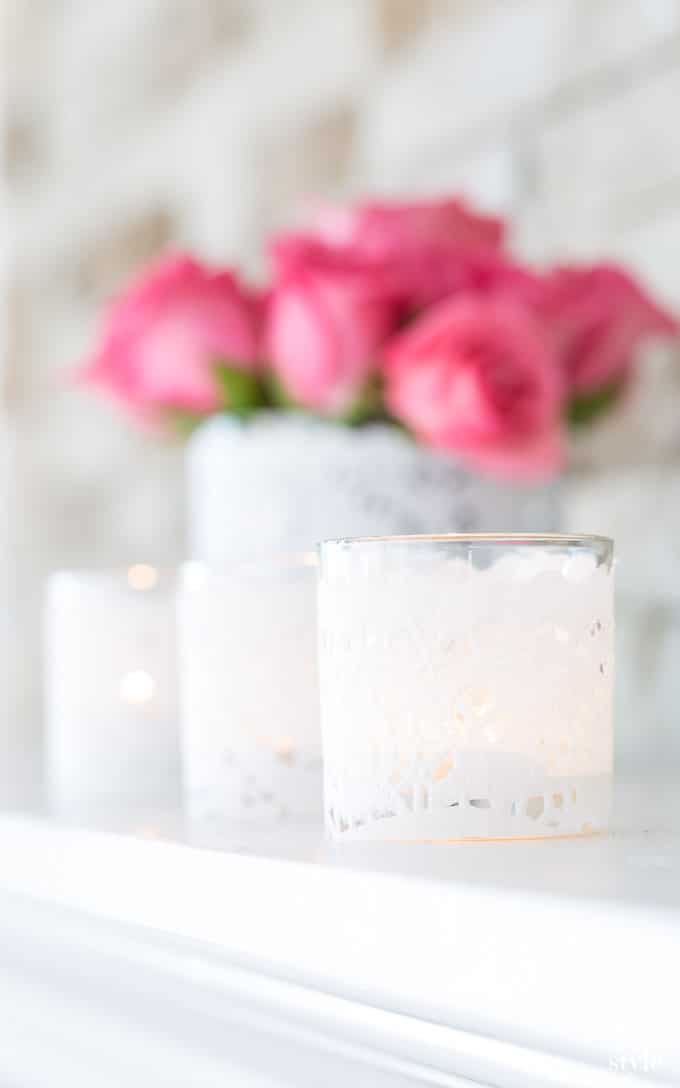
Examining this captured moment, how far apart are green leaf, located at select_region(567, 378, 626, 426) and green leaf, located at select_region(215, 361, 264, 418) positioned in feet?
0.56

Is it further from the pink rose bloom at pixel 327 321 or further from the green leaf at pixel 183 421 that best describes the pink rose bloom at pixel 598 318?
the green leaf at pixel 183 421

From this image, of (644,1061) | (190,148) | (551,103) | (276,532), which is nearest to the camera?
(644,1061)

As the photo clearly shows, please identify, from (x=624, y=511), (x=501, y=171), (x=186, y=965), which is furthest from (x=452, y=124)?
(x=186, y=965)

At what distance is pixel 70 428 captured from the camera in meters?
1.26

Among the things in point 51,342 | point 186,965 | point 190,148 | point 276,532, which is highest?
point 190,148

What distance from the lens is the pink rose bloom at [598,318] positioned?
71 centimetres

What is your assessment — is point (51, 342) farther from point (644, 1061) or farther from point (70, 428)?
point (644, 1061)

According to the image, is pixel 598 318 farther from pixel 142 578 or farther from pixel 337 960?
pixel 337 960

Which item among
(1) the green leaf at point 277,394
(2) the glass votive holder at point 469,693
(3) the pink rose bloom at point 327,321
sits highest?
(3) the pink rose bloom at point 327,321

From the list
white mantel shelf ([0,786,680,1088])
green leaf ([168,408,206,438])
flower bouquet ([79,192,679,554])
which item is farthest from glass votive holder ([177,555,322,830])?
green leaf ([168,408,206,438])

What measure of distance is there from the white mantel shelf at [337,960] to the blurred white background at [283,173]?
315 millimetres

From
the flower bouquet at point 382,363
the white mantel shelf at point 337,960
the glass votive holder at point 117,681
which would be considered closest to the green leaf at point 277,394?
the flower bouquet at point 382,363

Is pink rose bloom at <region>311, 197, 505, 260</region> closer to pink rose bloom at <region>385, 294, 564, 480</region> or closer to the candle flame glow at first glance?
pink rose bloom at <region>385, 294, 564, 480</region>

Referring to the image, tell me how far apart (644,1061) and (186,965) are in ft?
0.52
